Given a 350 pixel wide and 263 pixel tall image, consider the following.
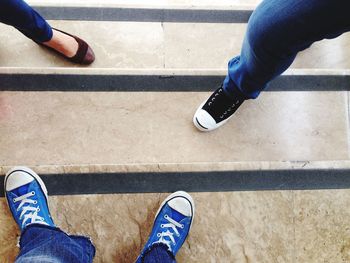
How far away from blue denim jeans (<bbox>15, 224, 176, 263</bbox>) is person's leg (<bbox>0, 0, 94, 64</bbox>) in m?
0.73

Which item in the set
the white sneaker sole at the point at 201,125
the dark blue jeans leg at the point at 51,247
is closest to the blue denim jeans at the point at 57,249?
the dark blue jeans leg at the point at 51,247

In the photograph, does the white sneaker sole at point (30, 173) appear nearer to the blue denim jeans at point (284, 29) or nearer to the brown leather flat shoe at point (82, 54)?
the brown leather flat shoe at point (82, 54)

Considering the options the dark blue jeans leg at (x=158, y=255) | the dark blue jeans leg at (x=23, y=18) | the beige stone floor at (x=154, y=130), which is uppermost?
the dark blue jeans leg at (x=23, y=18)

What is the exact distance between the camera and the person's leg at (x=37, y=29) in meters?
1.19

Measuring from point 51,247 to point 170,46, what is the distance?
3.50 feet

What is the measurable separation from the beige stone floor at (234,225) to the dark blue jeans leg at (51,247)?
117 millimetres

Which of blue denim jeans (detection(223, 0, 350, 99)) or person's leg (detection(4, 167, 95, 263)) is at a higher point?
blue denim jeans (detection(223, 0, 350, 99))

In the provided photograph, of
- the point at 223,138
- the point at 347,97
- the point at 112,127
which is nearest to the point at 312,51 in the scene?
the point at 347,97

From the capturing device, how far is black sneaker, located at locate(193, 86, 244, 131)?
1377 mm

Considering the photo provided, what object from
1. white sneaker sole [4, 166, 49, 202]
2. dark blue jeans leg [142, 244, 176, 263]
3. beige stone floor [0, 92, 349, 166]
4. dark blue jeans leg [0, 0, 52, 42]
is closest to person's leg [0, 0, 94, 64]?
dark blue jeans leg [0, 0, 52, 42]

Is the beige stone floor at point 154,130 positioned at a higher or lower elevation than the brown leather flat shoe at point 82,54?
lower

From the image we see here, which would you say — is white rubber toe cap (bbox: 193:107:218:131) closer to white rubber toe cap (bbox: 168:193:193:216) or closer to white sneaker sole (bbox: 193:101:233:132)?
white sneaker sole (bbox: 193:101:233:132)

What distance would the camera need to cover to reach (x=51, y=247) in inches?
Result: 43.6

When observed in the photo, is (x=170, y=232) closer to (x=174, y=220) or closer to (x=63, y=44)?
(x=174, y=220)
